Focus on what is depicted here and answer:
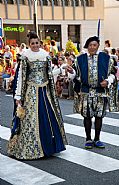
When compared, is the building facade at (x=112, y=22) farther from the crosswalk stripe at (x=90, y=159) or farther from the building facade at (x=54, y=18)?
the crosswalk stripe at (x=90, y=159)

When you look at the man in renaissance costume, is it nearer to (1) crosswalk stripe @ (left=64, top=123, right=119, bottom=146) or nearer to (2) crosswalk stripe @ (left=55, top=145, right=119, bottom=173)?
(2) crosswalk stripe @ (left=55, top=145, right=119, bottom=173)

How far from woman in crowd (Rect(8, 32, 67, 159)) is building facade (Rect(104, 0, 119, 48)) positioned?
118 ft

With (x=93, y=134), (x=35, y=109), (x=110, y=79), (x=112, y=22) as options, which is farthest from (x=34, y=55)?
(x=112, y=22)

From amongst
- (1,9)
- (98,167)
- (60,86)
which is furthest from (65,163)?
(1,9)

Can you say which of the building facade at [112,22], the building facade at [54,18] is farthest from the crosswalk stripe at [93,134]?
the building facade at [112,22]

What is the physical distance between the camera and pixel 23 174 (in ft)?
16.5

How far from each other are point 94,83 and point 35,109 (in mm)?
938

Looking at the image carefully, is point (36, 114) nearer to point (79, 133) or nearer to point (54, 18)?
point (79, 133)

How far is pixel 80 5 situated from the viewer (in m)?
38.4

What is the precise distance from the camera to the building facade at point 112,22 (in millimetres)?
41344

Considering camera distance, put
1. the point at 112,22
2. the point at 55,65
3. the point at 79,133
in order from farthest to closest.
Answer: the point at 112,22 → the point at 55,65 → the point at 79,133

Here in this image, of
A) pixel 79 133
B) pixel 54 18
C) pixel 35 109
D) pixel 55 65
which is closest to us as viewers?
pixel 35 109

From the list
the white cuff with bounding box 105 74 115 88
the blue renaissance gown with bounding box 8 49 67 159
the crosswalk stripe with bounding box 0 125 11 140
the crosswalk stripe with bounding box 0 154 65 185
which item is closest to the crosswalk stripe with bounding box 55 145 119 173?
the blue renaissance gown with bounding box 8 49 67 159

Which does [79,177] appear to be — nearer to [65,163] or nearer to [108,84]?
[65,163]
